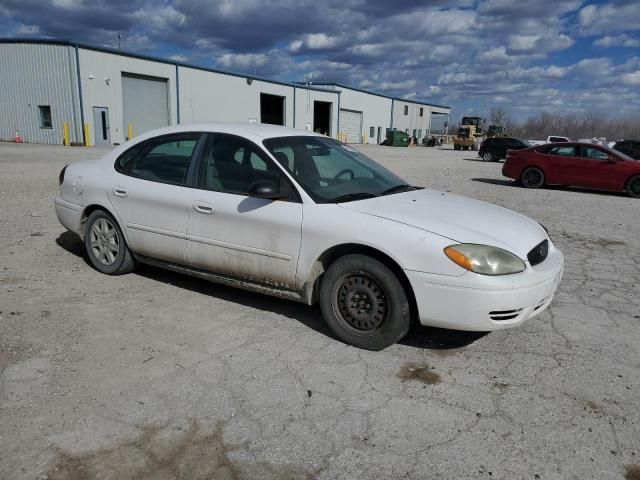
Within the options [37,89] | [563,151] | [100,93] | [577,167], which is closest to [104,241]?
[577,167]

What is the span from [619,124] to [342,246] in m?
123

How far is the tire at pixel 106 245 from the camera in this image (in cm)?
513

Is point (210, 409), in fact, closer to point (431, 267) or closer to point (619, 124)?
point (431, 267)

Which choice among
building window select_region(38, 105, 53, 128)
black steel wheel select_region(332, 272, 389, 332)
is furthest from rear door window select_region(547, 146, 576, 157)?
building window select_region(38, 105, 53, 128)

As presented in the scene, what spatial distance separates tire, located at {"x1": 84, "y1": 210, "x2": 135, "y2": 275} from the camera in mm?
5133

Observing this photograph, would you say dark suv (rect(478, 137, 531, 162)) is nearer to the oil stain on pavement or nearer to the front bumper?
the front bumper

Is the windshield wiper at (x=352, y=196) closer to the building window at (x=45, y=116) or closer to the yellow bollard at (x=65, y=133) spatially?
the yellow bollard at (x=65, y=133)

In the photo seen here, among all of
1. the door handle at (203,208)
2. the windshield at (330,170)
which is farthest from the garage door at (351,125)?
the door handle at (203,208)

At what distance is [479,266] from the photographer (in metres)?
3.38

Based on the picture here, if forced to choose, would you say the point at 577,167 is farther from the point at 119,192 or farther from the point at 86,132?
the point at 86,132

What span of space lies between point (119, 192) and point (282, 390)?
2.81 metres

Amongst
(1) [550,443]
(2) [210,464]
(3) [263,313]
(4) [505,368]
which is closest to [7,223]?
(3) [263,313]

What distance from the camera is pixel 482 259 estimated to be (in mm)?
3412

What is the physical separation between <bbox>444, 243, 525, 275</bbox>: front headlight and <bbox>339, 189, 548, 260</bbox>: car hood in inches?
2.2
